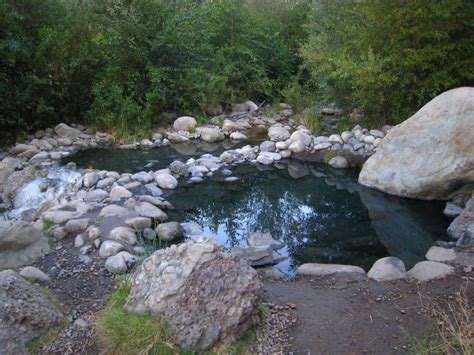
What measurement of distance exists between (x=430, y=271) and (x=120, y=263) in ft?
8.84

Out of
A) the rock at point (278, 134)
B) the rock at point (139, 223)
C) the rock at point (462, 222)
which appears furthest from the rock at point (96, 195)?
the rock at point (462, 222)

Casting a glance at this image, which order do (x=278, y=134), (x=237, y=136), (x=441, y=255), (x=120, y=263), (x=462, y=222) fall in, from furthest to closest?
(x=237, y=136), (x=278, y=134), (x=462, y=222), (x=441, y=255), (x=120, y=263)

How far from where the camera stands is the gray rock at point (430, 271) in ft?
13.4

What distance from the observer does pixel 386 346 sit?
10.3ft

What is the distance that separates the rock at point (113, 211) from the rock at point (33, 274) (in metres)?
1.35

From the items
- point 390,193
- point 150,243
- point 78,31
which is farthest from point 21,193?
point 390,193

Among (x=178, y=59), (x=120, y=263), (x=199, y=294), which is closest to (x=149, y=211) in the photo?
(x=120, y=263)

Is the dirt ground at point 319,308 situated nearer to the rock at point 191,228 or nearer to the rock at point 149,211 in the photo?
the rock at point 149,211

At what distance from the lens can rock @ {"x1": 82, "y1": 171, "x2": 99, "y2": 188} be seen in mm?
6598

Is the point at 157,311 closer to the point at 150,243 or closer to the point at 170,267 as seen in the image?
the point at 170,267

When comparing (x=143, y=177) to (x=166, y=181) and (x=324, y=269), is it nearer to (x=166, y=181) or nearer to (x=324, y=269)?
(x=166, y=181)

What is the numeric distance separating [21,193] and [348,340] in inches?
201

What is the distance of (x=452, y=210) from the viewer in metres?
5.84

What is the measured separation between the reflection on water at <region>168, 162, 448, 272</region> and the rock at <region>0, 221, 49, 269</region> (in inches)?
71.6
